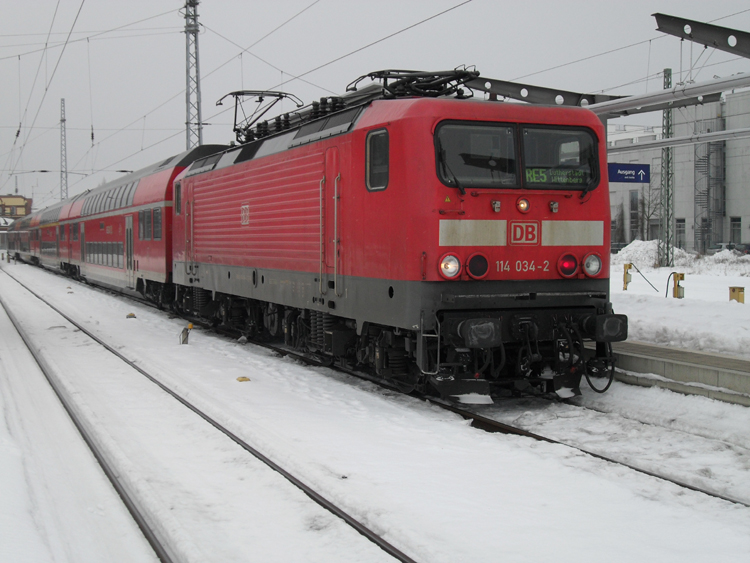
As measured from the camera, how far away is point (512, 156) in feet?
26.4

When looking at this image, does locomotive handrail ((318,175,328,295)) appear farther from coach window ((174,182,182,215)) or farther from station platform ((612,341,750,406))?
coach window ((174,182,182,215))

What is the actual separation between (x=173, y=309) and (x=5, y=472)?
41.9 ft

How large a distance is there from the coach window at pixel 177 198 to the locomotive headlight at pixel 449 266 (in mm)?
10262

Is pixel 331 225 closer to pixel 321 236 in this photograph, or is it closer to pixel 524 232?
pixel 321 236

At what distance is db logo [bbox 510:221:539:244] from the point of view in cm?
799

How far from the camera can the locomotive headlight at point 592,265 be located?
8.31 metres

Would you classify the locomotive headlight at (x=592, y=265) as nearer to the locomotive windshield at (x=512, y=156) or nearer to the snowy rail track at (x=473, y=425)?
the locomotive windshield at (x=512, y=156)

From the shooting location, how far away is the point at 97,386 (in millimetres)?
9453

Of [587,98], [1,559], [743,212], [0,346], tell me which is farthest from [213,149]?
[743,212]

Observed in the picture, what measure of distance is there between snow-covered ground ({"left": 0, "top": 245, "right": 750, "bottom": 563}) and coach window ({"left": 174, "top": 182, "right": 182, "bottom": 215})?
679 cm

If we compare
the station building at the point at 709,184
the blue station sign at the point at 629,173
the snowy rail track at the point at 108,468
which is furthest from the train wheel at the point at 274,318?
the station building at the point at 709,184

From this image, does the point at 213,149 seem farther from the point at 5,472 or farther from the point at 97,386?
the point at 5,472

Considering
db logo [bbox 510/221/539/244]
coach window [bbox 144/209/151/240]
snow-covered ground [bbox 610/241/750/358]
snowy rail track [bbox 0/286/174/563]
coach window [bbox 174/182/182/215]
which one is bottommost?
snowy rail track [bbox 0/286/174/563]

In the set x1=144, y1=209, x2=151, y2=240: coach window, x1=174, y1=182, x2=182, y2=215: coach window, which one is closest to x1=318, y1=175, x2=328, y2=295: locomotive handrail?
x1=174, y1=182, x2=182, y2=215: coach window
